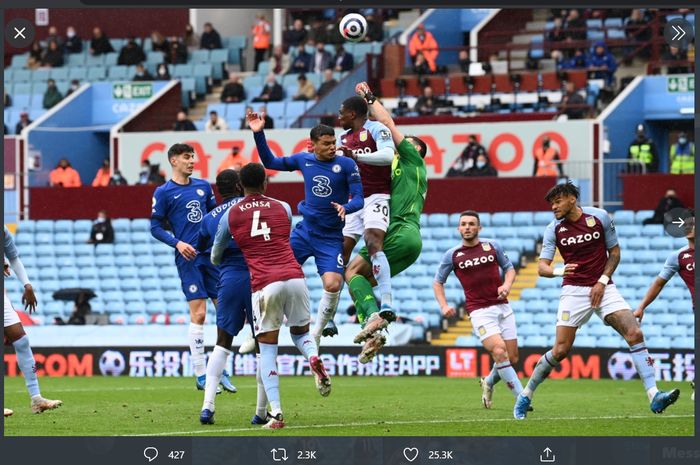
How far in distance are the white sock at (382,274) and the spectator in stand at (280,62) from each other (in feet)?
55.2

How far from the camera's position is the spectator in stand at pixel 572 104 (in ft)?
88.2

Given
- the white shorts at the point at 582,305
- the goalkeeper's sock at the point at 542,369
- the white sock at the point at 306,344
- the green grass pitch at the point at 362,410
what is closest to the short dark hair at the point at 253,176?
the white sock at the point at 306,344

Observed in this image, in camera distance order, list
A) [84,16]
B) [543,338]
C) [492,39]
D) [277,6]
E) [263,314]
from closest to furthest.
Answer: [277,6]
[263,314]
[543,338]
[492,39]
[84,16]

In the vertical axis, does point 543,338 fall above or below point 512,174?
below

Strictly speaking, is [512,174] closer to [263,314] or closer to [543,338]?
[543,338]

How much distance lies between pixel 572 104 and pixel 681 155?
4.59 metres

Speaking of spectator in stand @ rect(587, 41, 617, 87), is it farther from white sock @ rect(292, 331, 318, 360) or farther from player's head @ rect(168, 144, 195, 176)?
white sock @ rect(292, 331, 318, 360)

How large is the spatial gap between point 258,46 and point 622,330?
17.6 meters

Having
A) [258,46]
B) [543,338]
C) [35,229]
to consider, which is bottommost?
[543,338]

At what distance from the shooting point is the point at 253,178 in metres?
11.1

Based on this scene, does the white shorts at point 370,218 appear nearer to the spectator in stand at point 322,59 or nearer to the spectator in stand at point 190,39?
the spectator in stand at point 322,59

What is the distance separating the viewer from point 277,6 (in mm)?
7645
